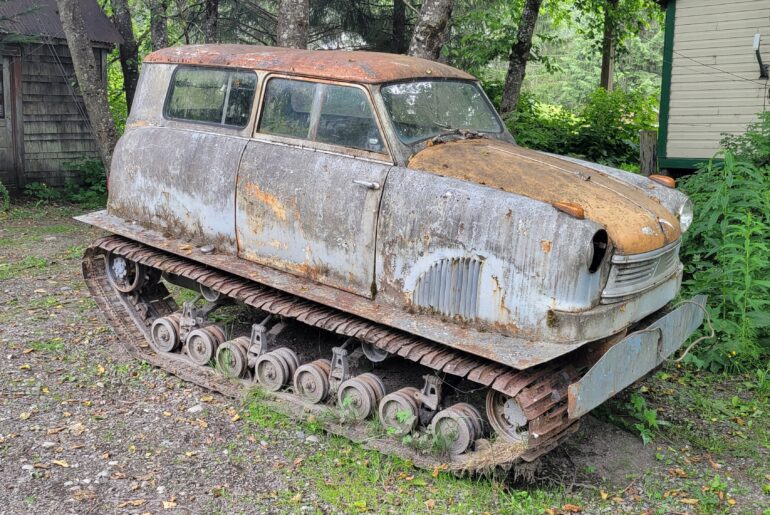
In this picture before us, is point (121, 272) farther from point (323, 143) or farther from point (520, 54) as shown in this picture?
point (520, 54)

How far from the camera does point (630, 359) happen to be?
15.5 feet

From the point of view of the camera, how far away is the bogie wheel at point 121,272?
7.27 m

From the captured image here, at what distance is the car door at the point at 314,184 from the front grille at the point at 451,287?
1.45 feet

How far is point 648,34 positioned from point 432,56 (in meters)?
23.2

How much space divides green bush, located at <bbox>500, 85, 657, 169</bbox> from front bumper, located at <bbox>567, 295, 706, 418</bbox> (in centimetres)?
786

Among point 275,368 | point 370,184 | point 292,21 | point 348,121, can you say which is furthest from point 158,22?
point 370,184

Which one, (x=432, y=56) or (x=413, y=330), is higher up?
(x=432, y=56)

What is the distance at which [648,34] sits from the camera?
95.7 feet

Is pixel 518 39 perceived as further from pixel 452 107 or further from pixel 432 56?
pixel 452 107

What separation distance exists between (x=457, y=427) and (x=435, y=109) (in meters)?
2.31

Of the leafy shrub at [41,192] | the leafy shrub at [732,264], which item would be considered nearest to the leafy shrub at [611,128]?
the leafy shrub at [732,264]

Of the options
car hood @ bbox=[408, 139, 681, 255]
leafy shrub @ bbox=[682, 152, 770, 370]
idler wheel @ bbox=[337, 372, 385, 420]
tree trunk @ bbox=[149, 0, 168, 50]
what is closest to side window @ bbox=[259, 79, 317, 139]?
car hood @ bbox=[408, 139, 681, 255]

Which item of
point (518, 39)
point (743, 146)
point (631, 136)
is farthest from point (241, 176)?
point (631, 136)

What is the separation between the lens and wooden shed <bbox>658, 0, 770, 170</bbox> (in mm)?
11578
